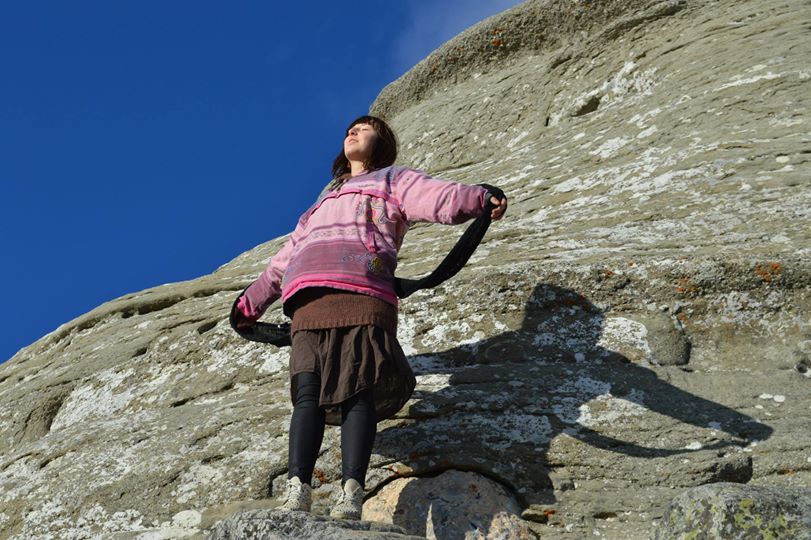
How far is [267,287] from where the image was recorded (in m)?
5.82

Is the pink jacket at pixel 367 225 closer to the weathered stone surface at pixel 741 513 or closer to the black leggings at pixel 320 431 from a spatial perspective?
the black leggings at pixel 320 431

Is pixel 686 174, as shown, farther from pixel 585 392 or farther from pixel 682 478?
pixel 682 478

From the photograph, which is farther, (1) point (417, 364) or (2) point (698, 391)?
(1) point (417, 364)

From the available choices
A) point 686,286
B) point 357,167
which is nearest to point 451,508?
point 357,167

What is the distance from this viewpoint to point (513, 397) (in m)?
5.43

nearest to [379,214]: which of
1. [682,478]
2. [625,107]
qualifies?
[682,478]

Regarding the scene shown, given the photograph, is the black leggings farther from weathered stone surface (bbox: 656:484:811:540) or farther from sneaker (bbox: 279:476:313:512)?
weathered stone surface (bbox: 656:484:811:540)

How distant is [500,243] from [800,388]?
124 inches

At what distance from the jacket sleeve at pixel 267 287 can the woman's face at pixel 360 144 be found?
1.74ft

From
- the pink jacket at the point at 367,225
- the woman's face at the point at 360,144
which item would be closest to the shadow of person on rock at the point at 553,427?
the pink jacket at the point at 367,225

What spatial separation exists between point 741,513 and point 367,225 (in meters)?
2.57

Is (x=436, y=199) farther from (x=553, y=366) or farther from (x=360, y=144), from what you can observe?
(x=553, y=366)

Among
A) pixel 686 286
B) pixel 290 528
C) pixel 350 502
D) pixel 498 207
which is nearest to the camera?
pixel 290 528

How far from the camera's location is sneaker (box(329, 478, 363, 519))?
426 cm
